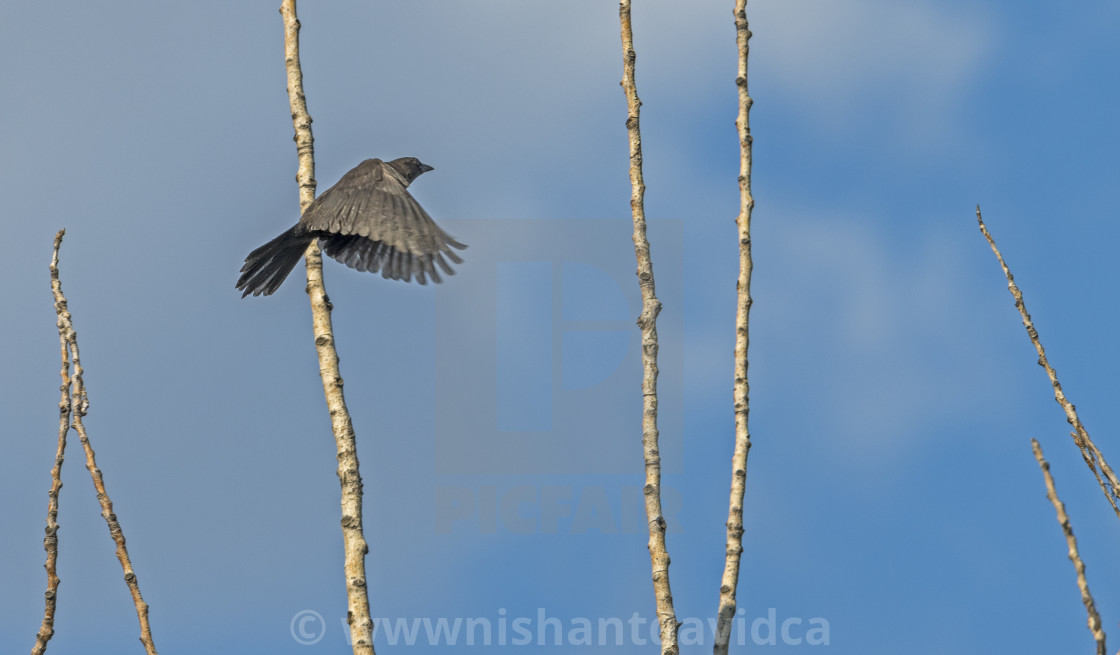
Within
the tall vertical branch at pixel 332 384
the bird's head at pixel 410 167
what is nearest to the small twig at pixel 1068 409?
the tall vertical branch at pixel 332 384

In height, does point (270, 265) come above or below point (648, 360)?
above

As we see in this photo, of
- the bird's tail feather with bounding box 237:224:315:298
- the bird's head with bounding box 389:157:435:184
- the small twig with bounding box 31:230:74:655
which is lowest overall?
the small twig with bounding box 31:230:74:655

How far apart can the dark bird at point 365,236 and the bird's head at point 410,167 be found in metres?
2.01

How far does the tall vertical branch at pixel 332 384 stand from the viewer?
5.34 metres

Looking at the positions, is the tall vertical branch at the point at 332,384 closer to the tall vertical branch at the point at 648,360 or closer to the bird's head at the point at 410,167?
the tall vertical branch at the point at 648,360

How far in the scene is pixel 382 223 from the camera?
25.7ft

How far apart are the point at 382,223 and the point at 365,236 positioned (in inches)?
6.6

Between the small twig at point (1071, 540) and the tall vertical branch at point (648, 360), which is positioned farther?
the tall vertical branch at point (648, 360)

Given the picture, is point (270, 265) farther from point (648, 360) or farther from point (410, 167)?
point (648, 360)

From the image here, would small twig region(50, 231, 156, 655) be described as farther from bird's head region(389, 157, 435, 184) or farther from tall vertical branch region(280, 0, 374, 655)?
bird's head region(389, 157, 435, 184)

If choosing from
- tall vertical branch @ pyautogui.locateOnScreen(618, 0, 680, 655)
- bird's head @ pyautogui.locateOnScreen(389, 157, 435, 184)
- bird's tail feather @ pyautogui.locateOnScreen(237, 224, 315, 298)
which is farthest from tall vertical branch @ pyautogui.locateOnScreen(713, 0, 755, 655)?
bird's head @ pyautogui.locateOnScreen(389, 157, 435, 184)

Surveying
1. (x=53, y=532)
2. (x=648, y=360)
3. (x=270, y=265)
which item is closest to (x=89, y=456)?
(x=53, y=532)

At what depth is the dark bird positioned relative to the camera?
25.2 feet

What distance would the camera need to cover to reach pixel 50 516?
15.4ft
